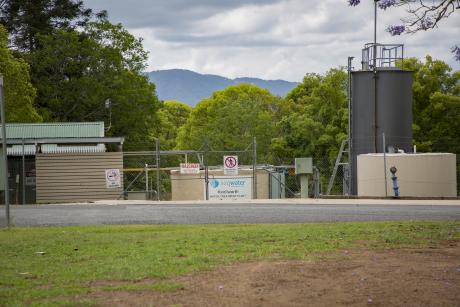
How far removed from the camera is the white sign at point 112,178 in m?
32.2

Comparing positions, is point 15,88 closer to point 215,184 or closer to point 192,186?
point 192,186

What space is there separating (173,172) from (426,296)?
2882 cm

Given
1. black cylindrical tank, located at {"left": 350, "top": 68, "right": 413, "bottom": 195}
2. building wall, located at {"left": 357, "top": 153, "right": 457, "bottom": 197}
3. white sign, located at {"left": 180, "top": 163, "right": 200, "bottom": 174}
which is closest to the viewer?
building wall, located at {"left": 357, "top": 153, "right": 457, "bottom": 197}

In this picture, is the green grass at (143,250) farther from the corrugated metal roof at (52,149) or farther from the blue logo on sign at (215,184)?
the corrugated metal roof at (52,149)

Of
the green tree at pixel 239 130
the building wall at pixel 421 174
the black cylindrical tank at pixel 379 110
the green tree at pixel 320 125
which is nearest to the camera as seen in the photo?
the building wall at pixel 421 174

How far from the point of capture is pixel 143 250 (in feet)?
33.9

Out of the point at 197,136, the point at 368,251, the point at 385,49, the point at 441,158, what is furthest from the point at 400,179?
the point at 197,136

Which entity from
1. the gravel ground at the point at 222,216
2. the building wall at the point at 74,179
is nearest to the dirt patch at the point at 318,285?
the gravel ground at the point at 222,216

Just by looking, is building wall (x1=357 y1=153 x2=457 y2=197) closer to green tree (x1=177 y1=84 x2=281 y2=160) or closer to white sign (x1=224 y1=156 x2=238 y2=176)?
white sign (x1=224 y1=156 x2=238 y2=176)

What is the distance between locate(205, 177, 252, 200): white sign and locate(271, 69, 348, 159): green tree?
860 inches

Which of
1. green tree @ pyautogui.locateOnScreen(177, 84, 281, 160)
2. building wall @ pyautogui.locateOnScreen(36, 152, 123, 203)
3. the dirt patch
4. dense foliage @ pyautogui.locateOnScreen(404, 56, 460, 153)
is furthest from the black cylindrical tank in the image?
green tree @ pyautogui.locateOnScreen(177, 84, 281, 160)

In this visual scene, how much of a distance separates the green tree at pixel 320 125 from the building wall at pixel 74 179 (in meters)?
23.4

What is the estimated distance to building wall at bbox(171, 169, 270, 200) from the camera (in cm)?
3503

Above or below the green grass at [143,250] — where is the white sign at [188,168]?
above
